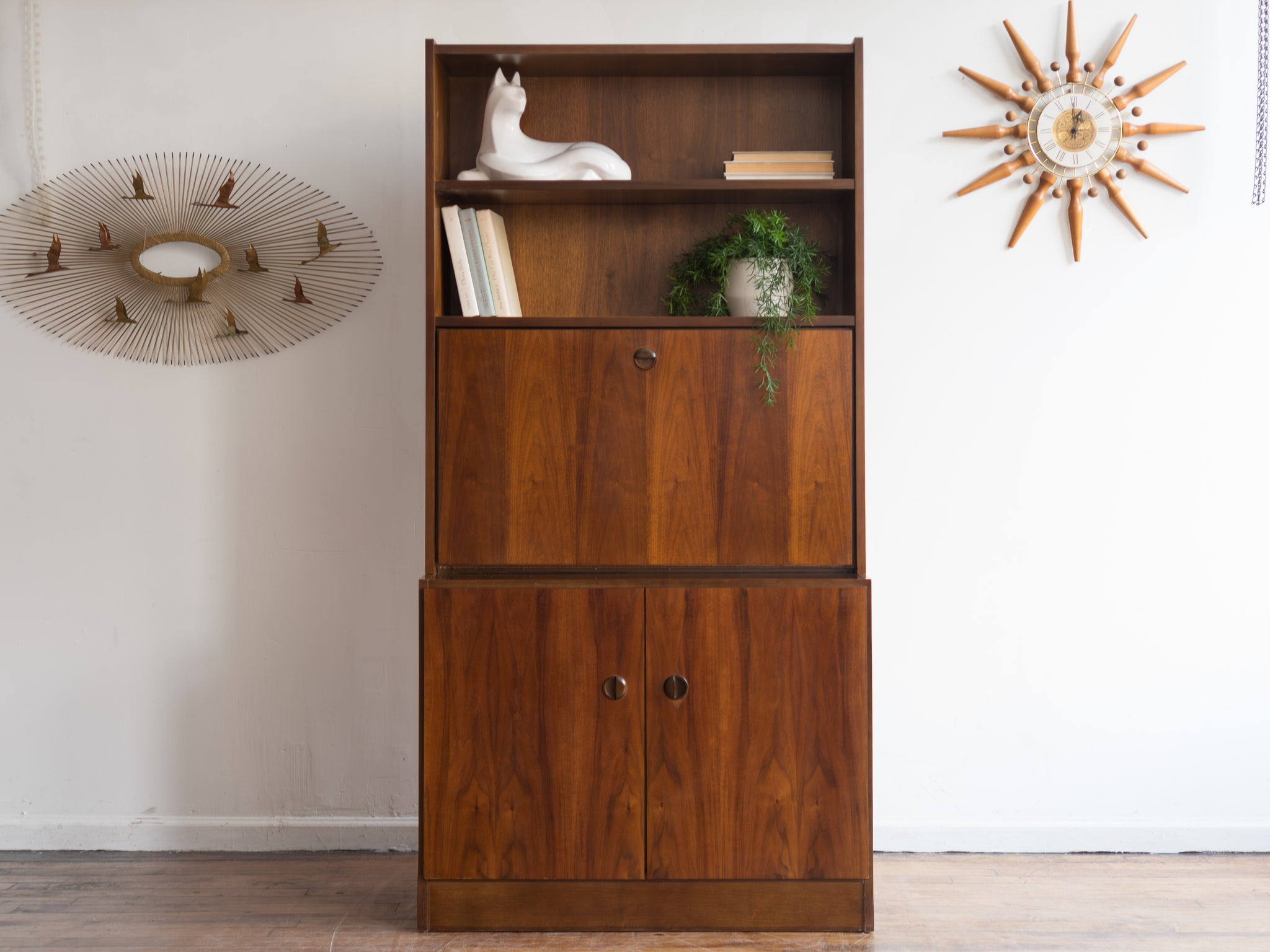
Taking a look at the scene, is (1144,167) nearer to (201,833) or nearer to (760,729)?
(760,729)

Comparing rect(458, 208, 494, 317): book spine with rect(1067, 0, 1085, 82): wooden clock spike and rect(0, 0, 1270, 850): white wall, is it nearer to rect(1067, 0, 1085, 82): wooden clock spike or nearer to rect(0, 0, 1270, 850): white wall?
rect(0, 0, 1270, 850): white wall

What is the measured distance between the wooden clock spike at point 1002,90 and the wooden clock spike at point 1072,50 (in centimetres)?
11

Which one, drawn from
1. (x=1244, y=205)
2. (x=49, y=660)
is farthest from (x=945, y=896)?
(x=49, y=660)

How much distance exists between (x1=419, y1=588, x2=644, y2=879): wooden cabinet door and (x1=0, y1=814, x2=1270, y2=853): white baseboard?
0.59 m

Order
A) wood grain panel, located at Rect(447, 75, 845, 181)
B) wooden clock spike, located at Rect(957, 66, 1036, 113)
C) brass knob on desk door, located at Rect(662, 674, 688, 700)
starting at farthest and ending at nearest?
1. wooden clock spike, located at Rect(957, 66, 1036, 113)
2. wood grain panel, located at Rect(447, 75, 845, 181)
3. brass knob on desk door, located at Rect(662, 674, 688, 700)

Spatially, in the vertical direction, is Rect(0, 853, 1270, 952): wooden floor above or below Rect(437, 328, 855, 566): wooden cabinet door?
below

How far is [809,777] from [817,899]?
0.87 ft

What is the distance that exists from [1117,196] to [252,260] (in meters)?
2.20

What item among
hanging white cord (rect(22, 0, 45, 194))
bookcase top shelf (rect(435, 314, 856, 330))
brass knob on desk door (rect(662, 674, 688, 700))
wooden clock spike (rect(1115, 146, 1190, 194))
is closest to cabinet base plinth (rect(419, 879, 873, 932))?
brass knob on desk door (rect(662, 674, 688, 700))

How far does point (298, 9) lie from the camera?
2.31 m

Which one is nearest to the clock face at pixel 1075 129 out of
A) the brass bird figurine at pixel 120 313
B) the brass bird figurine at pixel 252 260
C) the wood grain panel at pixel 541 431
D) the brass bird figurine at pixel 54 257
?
the wood grain panel at pixel 541 431

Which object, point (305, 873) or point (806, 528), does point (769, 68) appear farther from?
point (305, 873)

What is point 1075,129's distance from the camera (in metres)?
2.29

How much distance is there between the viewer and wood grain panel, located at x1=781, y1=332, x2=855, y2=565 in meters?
1.92
